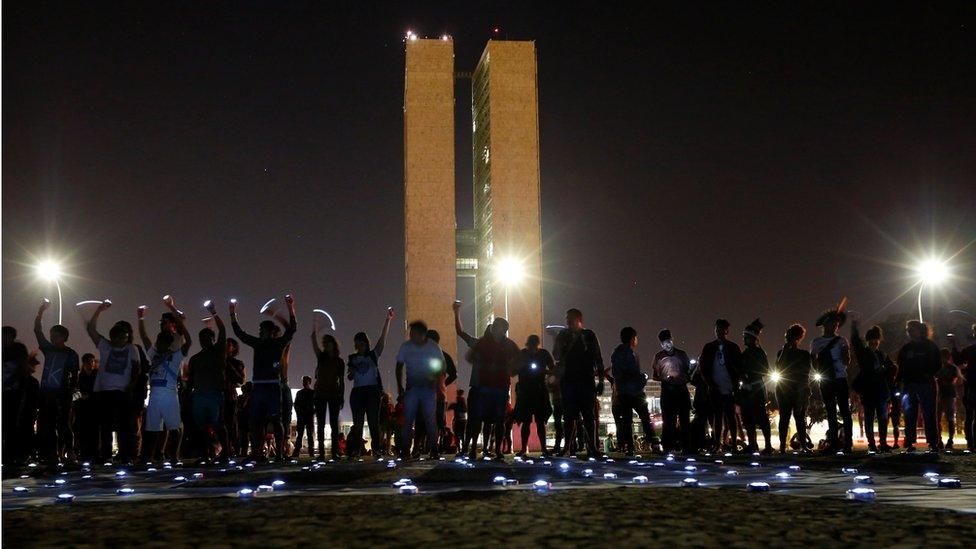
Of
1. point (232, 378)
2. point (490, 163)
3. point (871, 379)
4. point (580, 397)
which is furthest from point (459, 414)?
point (490, 163)

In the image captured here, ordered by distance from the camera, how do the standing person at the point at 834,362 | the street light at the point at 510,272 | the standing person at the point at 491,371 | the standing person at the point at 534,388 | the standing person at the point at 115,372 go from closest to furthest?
1. the standing person at the point at 115,372
2. the standing person at the point at 491,371
3. the standing person at the point at 834,362
4. the standing person at the point at 534,388
5. the street light at the point at 510,272

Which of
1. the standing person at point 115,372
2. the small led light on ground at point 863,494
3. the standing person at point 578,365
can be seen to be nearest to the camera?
the small led light on ground at point 863,494

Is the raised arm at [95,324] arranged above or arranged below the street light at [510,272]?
below

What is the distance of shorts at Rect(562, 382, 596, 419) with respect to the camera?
1119 centimetres

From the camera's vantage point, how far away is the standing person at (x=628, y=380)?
12.5m

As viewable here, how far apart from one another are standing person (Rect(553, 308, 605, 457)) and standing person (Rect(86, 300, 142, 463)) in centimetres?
446

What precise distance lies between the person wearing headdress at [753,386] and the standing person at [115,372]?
6.76 metres

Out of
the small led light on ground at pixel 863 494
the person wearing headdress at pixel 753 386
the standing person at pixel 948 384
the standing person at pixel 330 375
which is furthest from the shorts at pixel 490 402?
the standing person at pixel 948 384

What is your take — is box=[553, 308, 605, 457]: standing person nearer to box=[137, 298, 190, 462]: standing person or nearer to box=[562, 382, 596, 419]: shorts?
box=[562, 382, 596, 419]: shorts

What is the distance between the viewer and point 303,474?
331 inches

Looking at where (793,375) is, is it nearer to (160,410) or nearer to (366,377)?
(366,377)

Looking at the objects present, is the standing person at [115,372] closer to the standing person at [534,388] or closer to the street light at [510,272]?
the standing person at [534,388]

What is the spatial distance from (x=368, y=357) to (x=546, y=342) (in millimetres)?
44304

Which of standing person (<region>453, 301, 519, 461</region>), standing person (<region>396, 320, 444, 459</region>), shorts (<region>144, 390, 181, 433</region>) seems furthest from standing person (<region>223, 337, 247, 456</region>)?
standing person (<region>453, 301, 519, 461</region>)
